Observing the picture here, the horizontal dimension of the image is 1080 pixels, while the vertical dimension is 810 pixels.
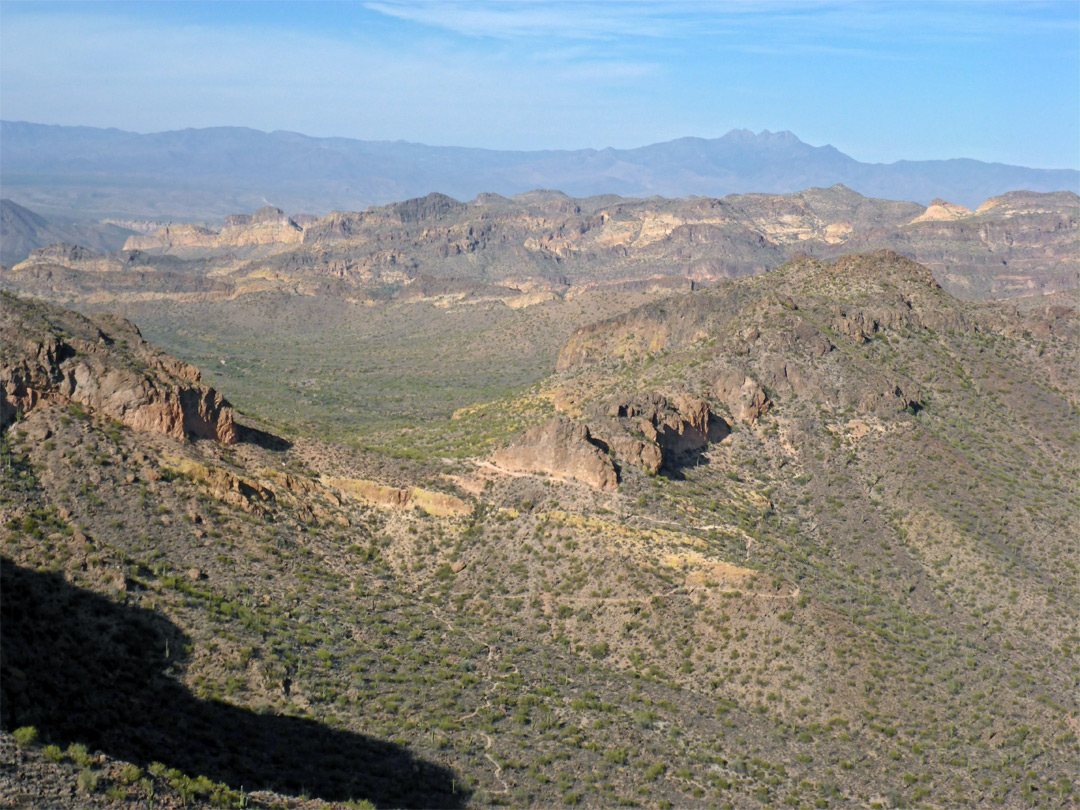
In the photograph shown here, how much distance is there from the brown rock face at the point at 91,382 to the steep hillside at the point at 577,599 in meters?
0.24

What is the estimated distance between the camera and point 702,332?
6619 centimetres

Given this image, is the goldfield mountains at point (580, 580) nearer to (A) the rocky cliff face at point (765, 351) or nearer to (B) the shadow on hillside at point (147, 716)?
(B) the shadow on hillside at point (147, 716)

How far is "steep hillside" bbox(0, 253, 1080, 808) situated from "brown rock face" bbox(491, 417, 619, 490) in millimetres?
144

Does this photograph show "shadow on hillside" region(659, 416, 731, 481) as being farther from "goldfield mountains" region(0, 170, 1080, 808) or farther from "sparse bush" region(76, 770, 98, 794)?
"sparse bush" region(76, 770, 98, 794)

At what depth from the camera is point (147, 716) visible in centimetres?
2617

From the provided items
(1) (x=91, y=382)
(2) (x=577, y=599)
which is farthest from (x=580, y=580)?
(1) (x=91, y=382)

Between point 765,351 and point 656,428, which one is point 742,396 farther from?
point 656,428

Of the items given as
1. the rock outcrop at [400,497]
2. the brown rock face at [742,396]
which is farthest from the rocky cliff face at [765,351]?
the rock outcrop at [400,497]

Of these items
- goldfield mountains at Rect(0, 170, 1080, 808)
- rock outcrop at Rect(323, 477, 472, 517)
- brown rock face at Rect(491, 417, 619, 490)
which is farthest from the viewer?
rock outcrop at Rect(323, 477, 472, 517)

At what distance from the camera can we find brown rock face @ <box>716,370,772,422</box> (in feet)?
175

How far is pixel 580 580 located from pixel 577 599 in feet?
3.04

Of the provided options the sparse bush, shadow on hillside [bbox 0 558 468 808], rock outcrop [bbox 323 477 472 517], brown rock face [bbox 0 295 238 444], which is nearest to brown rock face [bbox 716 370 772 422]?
rock outcrop [bbox 323 477 472 517]

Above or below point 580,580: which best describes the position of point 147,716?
below

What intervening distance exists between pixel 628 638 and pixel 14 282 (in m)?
171
